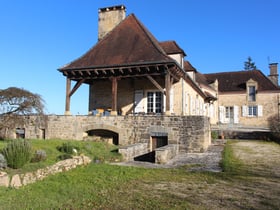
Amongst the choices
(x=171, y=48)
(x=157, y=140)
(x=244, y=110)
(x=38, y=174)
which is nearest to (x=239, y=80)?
(x=244, y=110)

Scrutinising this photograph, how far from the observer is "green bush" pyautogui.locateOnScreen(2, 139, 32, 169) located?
19.3 feet

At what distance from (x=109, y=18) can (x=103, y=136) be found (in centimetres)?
849

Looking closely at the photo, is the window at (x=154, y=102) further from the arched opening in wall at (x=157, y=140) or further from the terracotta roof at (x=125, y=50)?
the arched opening in wall at (x=157, y=140)

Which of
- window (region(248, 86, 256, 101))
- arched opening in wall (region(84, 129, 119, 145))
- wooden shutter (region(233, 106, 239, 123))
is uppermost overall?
window (region(248, 86, 256, 101))

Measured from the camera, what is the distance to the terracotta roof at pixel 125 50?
1323cm

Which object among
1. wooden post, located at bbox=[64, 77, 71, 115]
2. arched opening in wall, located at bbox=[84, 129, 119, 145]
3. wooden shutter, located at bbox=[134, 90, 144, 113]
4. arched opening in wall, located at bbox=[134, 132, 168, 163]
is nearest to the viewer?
arched opening in wall, located at bbox=[134, 132, 168, 163]

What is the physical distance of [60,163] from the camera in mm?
6656

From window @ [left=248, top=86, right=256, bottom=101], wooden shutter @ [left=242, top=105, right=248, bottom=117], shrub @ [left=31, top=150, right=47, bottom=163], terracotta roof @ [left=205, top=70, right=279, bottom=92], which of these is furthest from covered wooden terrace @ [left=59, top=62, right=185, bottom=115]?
terracotta roof @ [left=205, top=70, right=279, bottom=92]

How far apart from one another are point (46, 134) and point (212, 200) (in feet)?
37.7

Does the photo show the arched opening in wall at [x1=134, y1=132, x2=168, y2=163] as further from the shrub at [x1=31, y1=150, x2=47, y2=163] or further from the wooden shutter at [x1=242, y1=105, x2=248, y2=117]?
the wooden shutter at [x1=242, y1=105, x2=248, y2=117]

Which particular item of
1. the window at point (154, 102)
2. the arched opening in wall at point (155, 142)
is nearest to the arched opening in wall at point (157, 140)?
the arched opening in wall at point (155, 142)

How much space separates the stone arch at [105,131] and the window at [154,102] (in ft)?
8.97

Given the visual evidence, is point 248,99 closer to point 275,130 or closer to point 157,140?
point 275,130

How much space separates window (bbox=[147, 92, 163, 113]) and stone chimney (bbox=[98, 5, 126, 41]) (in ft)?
19.1
